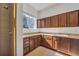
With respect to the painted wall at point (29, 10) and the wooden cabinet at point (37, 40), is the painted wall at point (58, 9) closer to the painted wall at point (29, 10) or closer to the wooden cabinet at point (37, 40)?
the painted wall at point (29, 10)

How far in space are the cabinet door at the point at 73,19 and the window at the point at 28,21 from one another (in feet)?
2.65

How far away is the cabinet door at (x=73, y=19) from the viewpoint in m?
2.24

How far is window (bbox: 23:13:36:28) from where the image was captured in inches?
88.5

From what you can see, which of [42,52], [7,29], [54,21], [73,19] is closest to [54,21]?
[54,21]

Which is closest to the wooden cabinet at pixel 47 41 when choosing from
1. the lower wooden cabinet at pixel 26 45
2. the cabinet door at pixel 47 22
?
the cabinet door at pixel 47 22

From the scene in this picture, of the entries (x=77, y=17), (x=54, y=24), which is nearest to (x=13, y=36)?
(x=54, y=24)

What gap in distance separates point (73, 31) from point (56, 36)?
42 cm

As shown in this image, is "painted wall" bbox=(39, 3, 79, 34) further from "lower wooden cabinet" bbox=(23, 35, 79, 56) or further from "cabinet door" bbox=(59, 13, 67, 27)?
"lower wooden cabinet" bbox=(23, 35, 79, 56)

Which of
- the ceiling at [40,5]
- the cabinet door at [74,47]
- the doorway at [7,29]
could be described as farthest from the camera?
the cabinet door at [74,47]

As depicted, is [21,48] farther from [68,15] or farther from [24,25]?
[68,15]

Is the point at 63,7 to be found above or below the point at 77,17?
above

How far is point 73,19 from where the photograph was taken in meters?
2.27

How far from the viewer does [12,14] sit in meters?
1.97

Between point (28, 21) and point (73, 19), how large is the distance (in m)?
1.04
